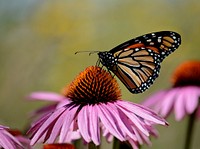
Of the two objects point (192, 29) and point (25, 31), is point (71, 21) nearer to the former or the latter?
point (25, 31)

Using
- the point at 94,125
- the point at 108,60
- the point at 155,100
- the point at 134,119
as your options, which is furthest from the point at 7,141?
the point at 155,100

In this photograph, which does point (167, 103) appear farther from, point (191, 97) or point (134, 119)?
point (134, 119)

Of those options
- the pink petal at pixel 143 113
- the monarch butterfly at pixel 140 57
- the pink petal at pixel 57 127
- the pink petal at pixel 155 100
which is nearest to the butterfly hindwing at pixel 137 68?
the monarch butterfly at pixel 140 57

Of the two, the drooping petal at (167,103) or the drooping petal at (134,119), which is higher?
the drooping petal at (134,119)

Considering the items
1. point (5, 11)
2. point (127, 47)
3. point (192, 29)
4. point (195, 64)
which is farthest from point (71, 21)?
point (127, 47)

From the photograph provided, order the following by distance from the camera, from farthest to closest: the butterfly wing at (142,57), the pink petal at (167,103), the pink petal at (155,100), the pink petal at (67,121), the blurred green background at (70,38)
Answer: the blurred green background at (70,38), the pink petal at (155,100), the pink petal at (167,103), the butterfly wing at (142,57), the pink petal at (67,121)

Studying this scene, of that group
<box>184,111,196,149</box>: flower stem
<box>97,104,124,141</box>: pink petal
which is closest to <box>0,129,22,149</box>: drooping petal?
<box>97,104,124,141</box>: pink petal

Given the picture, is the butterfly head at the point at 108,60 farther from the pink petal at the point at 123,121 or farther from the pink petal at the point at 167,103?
the pink petal at the point at 167,103

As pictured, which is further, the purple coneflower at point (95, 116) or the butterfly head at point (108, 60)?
the butterfly head at point (108, 60)
